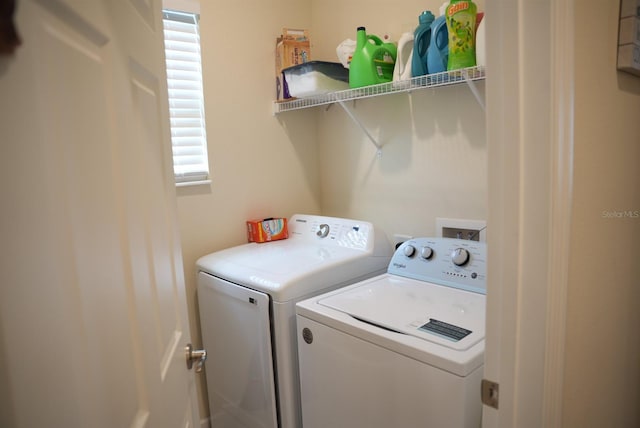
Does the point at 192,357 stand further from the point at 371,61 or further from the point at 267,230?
the point at 371,61

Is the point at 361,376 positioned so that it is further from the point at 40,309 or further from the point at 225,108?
the point at 225,108

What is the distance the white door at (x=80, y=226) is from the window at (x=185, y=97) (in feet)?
4.28

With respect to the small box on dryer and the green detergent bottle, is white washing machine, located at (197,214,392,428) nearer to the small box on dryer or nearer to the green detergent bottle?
the small box on dryer

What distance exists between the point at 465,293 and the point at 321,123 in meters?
1.47

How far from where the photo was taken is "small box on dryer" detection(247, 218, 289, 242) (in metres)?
2.31

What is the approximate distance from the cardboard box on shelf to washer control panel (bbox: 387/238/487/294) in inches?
44.5

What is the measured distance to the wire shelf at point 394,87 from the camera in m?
1.55

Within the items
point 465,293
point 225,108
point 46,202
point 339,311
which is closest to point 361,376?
point 339,311

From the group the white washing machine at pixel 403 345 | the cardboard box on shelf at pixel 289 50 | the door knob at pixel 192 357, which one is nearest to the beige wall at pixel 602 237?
the white washing machine at pixel 403 345

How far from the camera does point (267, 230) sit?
234 cm

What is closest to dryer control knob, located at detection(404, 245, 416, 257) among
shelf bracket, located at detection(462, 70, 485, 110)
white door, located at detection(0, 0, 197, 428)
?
shelf bracket, located at detection(462, 70, 485, 110)

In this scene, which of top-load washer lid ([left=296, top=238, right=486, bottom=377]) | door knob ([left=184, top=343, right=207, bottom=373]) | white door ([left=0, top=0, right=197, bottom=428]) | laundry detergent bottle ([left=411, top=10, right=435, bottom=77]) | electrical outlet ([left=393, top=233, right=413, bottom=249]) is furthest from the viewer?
electrical outlet ([left=393, top=233, right=413, bottom=249])

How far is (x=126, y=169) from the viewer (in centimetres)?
66

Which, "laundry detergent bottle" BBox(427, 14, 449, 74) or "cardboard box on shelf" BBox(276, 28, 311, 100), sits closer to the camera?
"laundry detergent bottle" BBox(427, 14, 449, 74)
